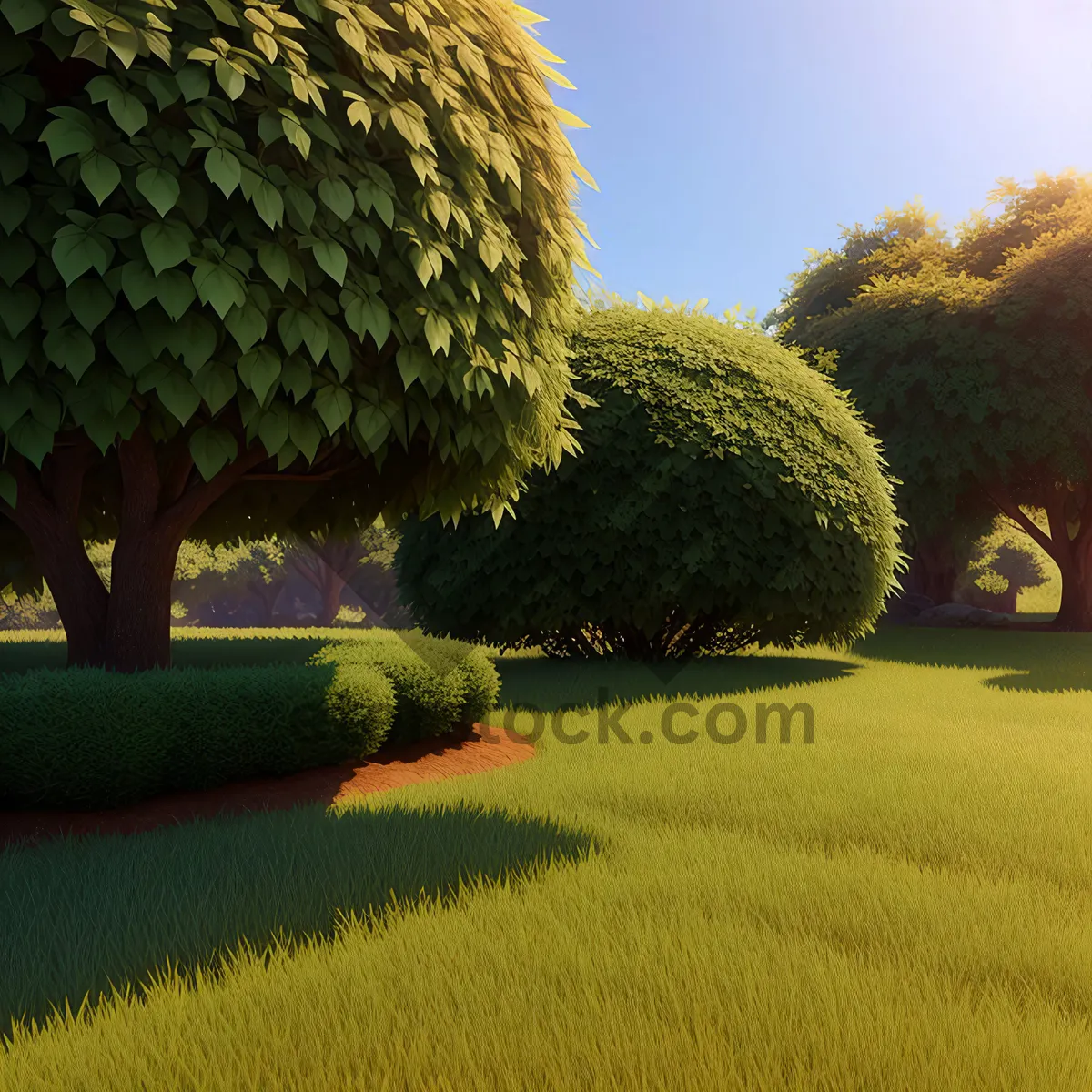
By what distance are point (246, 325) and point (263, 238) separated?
672mm

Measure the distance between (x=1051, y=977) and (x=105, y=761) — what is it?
217 inches

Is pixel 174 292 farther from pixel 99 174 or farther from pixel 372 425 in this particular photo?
pixel 372 425

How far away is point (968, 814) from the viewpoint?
5535mm

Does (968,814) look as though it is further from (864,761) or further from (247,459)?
(247,459)

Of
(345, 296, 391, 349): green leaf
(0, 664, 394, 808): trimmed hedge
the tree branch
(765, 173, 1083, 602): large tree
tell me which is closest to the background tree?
(765, 173, 1083, 602): large tree

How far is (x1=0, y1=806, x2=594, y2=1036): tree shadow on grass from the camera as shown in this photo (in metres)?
3.56

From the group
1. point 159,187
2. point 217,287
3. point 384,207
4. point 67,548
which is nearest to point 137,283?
point 217,287

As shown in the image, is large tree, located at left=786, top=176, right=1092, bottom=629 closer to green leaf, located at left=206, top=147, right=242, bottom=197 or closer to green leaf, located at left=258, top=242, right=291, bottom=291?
green leaf, located at left=258, top=242, right=291, bottom=291

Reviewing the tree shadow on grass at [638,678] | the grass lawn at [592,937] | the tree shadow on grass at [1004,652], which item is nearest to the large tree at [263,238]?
the grass lawn at [592,937]

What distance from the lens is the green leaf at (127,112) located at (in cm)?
480

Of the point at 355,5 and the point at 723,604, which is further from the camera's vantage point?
the point at 723,604

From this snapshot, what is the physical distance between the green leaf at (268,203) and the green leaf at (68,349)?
50.3 inches

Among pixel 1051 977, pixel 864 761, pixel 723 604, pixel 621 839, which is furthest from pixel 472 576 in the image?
pixel 1051 977

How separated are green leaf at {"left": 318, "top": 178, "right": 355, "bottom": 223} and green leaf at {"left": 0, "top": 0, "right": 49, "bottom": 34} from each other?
5.44 feet
